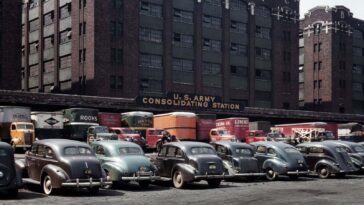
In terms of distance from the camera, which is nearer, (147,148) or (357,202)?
(357,202)

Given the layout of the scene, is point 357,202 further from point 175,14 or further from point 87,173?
point 175,14

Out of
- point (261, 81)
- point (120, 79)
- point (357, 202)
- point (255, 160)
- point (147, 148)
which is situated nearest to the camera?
point (357, 202)

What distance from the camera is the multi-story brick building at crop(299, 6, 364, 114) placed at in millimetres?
90188

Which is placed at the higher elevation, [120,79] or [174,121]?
[120,79]

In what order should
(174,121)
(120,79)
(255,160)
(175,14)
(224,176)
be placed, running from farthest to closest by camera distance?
(175,14) < (120,79) < (174,121) < (255,160) < (224,176)

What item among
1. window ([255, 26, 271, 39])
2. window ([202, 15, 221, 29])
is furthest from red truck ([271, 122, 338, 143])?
window ([255, 26, 271, 39])

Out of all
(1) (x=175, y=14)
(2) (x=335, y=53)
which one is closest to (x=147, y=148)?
(1) (x=175, y=14)

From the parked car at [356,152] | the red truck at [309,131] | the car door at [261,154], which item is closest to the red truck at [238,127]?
the red truck at [309,131]

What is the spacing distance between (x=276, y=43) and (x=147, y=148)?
46.1m

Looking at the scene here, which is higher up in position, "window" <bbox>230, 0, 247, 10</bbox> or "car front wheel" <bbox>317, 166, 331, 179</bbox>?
"window" <bbox>230, 0, 247, 10</bbox>

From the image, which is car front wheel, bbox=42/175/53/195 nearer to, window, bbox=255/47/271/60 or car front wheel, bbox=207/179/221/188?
car front wheel, bbox=207/179/221/188

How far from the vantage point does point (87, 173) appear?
17734 millimetres

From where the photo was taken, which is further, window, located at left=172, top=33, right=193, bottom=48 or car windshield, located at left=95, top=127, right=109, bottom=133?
window, located at left=172, top=33, right=193, bottom=48

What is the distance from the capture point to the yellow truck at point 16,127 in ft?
122
